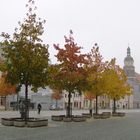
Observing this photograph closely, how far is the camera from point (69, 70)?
4612 centimetres

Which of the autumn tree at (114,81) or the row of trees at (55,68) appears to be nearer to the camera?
the row of trees at (55,68)

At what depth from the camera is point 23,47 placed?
119ft

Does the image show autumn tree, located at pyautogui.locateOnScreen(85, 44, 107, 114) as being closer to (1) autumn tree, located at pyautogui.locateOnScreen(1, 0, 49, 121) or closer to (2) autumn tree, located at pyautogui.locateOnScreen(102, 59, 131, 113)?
(2) autumn tree, located at pyautogui.locateOnScreen(102, 59, 131, 113)

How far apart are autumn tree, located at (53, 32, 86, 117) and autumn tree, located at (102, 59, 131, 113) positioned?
9.09 m

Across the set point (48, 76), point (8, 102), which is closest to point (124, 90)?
point (48, 76)

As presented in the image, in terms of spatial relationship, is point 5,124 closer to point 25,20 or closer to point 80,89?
point 25,20

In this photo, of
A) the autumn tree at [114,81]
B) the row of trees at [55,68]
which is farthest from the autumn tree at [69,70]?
the autumn tree at [114,81]

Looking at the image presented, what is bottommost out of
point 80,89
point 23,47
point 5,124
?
point 5,124

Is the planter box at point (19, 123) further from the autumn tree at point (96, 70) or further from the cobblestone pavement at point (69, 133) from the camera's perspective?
the autumn tree at point (96, 70)

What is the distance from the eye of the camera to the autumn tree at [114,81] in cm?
5664

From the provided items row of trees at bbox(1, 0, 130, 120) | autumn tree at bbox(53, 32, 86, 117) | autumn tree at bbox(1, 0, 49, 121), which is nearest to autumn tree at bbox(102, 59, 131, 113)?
row of trees at bbox(1, 0, 130, 120)

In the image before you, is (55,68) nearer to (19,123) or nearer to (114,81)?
(19,123)

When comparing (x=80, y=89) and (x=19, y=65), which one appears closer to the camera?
(x=19, y=65)

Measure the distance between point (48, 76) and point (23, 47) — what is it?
299 cm
